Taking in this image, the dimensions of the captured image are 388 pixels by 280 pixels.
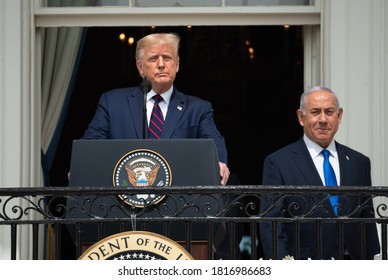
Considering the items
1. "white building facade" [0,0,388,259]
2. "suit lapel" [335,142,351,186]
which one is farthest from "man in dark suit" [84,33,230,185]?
A: "white building facade" [0,0,388,259]

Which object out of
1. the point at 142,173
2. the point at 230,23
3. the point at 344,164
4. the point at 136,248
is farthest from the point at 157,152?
the point at 230,23

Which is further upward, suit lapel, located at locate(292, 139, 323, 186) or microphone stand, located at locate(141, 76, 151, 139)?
microphone stand, located at locate(141, 76, 151, 139)

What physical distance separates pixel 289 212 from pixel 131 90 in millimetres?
1515

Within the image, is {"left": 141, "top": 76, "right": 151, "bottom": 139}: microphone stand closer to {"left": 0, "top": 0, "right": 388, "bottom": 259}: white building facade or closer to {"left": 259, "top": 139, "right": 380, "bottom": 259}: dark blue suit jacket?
{"left": 259, "top": 139, "right": 380, "bottom": 259}: dark blue suit jacket

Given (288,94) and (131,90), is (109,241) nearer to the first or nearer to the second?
(131,90)

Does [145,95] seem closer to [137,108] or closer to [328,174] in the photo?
[137,108]

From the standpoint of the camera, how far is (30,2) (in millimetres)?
9156

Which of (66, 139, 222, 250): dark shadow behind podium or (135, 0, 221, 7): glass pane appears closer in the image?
(66, 139, 222, 250): dark shadow behind podium

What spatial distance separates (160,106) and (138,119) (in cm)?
21

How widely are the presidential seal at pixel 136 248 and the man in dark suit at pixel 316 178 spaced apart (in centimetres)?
90

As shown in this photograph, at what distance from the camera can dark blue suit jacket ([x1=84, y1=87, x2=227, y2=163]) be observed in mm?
7609

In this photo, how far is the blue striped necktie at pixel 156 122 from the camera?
7594 millimetres

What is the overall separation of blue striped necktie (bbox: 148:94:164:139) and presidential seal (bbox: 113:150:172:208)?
0.71 metres

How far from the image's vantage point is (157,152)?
6840mm
